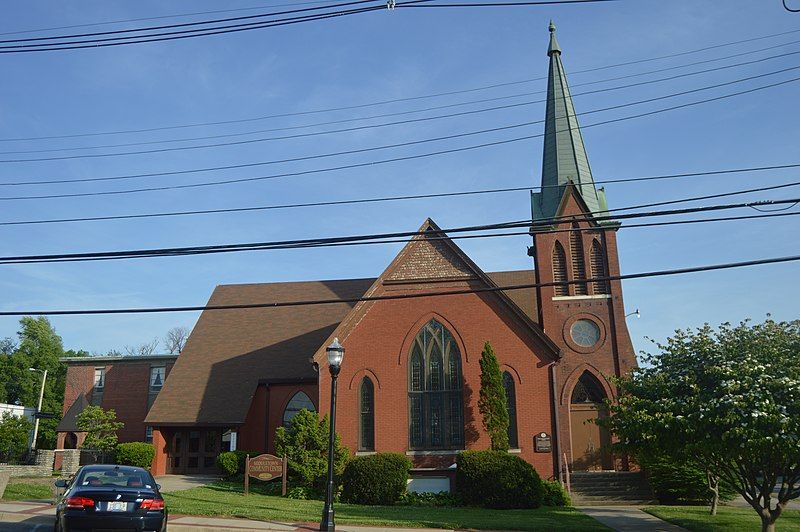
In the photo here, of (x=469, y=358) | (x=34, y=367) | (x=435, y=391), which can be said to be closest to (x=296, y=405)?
(x=435, y=391)

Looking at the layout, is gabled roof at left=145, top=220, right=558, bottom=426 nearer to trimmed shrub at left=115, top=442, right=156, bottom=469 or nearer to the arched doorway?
trimmed shrub at left=115, top=442, right=156, bottom=469

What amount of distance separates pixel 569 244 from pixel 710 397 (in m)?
14.6

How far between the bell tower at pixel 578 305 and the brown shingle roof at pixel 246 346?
9.44 feet

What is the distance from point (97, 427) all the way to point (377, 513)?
66.6 ft

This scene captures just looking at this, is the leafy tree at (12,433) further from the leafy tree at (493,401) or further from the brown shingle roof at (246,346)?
the leafy tree at (493,401)

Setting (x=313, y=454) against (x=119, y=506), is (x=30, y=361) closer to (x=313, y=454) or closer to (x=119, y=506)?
(x=313, y=454)

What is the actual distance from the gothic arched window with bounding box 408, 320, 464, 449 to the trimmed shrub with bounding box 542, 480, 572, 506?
3.80 meters

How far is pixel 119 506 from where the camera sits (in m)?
11.1

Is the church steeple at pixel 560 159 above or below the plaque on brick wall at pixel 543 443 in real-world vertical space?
above

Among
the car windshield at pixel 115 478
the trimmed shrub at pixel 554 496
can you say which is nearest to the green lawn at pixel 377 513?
the trimmed shrub at pixel 554 496

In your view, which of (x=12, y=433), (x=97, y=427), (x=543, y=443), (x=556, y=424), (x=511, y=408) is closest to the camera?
(x=543, y=443)

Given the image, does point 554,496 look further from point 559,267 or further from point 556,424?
point 559,267

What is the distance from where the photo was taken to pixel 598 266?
1099 inches

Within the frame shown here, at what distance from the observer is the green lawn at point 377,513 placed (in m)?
16.3
